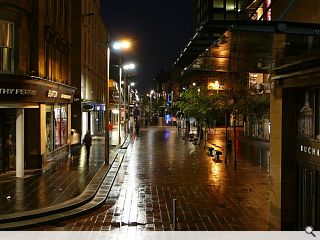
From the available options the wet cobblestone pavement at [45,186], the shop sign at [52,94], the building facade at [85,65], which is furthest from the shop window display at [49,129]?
the building facade at [85,65]

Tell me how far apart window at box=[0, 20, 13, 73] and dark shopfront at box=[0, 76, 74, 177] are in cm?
98

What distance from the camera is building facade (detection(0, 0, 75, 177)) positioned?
19.6 metres

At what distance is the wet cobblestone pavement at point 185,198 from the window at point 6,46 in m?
6.55

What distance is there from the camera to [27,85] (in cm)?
1984

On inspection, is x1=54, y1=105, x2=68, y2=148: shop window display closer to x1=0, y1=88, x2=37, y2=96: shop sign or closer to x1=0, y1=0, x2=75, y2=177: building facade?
x1=0, y1=0, x2=75, y2=177: building facade

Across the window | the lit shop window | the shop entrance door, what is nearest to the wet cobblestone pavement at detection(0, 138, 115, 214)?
the shop entrance door

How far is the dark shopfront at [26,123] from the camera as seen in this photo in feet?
63.5

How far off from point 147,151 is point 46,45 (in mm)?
12077

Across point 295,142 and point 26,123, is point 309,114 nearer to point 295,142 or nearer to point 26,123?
point 295,142

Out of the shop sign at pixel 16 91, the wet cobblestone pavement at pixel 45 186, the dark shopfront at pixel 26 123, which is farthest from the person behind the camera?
the dark shopfront at pixel 26 123

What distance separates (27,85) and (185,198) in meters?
8.28

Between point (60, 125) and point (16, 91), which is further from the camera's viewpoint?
point (60, 125)

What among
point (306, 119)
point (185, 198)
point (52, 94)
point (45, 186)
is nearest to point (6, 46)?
point (52, 94)

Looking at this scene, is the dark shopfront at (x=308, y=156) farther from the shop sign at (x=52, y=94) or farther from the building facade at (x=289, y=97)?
the shop sign at (x=52, y=94)
